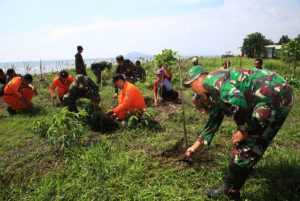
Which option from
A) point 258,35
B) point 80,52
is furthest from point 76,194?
point 258,35

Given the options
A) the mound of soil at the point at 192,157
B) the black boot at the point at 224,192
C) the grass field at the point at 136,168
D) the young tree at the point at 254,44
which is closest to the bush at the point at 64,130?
the grass field at the point at 136,168

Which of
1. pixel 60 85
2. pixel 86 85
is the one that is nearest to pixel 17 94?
pixel 60 85

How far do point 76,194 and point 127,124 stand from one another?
84.8 inches

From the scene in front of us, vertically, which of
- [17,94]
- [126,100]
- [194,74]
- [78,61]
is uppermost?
[78,61]

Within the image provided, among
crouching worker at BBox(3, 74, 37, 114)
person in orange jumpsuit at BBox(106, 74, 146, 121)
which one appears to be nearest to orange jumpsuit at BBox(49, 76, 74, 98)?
crouching worker at BBox(3, 74, 37, 114)

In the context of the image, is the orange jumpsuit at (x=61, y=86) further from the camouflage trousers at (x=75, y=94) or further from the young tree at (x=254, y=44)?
the young tree at (x=254, y=44)

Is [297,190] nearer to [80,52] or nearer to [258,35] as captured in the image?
[80,52]

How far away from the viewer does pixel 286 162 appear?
3719 mm

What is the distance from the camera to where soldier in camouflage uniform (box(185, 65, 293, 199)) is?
2.57 m

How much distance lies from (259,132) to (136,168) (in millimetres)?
1786

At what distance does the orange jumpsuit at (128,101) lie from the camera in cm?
574

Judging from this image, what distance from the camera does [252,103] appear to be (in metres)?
2.78

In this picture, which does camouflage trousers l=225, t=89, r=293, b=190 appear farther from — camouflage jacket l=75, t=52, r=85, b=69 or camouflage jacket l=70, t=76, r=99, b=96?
camouflage jacket l=75, t=52, r=85, b=69

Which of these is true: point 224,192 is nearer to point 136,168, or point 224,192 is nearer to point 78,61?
point 136,168
